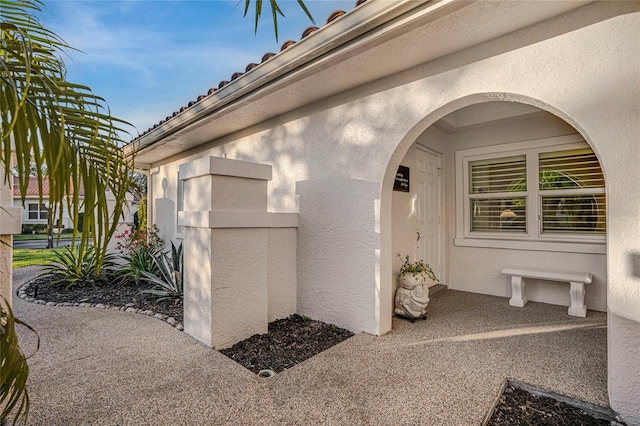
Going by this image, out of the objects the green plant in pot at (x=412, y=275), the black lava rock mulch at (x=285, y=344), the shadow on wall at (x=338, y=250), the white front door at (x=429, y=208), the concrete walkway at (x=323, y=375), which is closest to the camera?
the concrete walkway at (x=323, y=375)

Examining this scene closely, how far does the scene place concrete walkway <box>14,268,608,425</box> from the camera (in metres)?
2.46

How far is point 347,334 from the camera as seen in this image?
4117 millimetres

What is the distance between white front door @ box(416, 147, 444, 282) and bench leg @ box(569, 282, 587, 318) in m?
2.08

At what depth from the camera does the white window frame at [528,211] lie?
5.07 metres

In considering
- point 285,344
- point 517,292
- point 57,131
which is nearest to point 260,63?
point 57,131

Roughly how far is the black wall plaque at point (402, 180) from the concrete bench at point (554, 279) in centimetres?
218

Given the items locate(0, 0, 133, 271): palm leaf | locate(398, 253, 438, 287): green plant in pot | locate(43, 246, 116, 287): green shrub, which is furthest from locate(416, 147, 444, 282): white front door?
locate(43, 246, 116, 287): green shrub

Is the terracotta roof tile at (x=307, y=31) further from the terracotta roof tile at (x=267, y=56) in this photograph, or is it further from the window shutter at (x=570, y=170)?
the window shutter at (x=570, y=170)

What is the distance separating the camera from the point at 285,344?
3830 mm

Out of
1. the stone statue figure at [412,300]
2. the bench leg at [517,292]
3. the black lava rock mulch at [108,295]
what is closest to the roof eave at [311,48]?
the black lava rock mulch at [108,295]

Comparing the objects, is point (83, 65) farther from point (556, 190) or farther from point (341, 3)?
point (556, 190)

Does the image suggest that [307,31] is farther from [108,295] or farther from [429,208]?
[108,295]

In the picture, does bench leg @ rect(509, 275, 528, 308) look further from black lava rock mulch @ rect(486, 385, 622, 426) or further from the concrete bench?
black lava rock mulch @ rect(486, 385, 622, 426)

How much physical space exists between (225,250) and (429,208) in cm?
393
